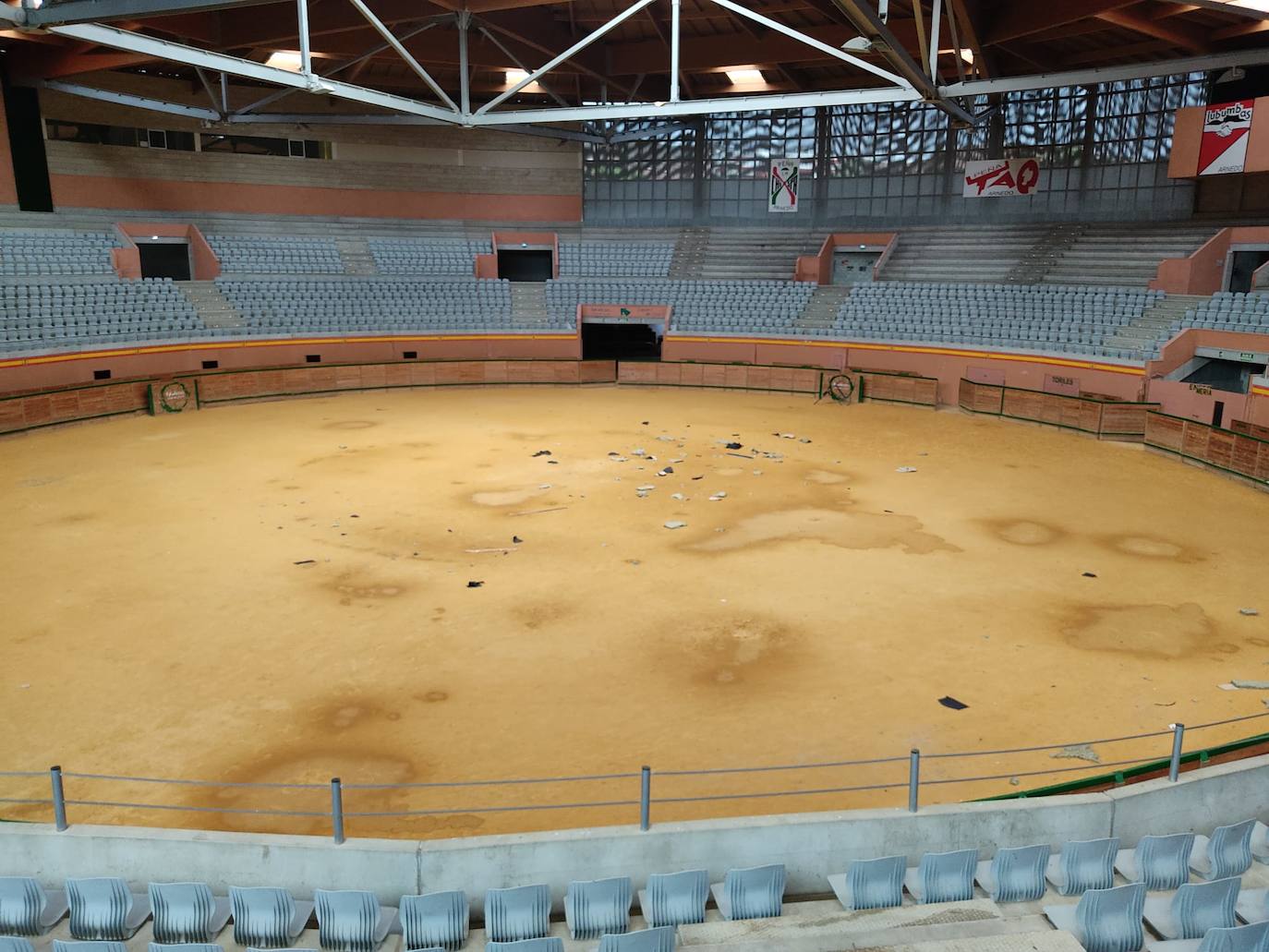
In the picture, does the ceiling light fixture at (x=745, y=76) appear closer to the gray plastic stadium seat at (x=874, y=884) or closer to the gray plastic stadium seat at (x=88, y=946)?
the gray plastic stadium seat at (x=874, y=884)

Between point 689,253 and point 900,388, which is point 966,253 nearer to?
point 900,388

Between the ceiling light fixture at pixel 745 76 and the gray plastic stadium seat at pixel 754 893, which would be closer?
the gray plastic stadium seat at pixel 754 893

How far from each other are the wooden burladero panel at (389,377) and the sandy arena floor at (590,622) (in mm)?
8164

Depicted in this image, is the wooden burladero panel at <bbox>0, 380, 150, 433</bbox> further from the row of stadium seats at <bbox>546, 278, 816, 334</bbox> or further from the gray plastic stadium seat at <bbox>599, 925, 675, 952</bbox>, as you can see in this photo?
the gray plastic stadium seat at <bbox>599, 925, 675, 952</bbox>

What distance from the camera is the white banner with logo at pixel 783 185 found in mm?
37625

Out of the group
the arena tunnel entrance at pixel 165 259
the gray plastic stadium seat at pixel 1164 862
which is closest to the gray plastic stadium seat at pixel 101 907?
the gray plastic stadium seat at pixel 1164 862

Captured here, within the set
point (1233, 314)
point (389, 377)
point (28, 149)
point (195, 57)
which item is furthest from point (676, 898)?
point (28, 149)

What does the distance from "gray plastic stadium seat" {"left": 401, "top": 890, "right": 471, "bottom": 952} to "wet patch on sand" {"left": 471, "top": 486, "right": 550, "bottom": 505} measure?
12533 millimetres

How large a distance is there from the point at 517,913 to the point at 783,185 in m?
35.0

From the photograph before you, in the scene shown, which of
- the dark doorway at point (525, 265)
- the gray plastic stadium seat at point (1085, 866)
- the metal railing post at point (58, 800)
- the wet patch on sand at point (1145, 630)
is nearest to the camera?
the metal railing post at point (58, 800)

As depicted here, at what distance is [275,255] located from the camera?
124 feet

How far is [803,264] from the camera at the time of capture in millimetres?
39562

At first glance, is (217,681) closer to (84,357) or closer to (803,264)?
(84,357)

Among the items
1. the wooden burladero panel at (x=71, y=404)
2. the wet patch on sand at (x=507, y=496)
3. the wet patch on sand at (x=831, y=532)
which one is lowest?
the wet patch on sand at (x=831, y=532)
